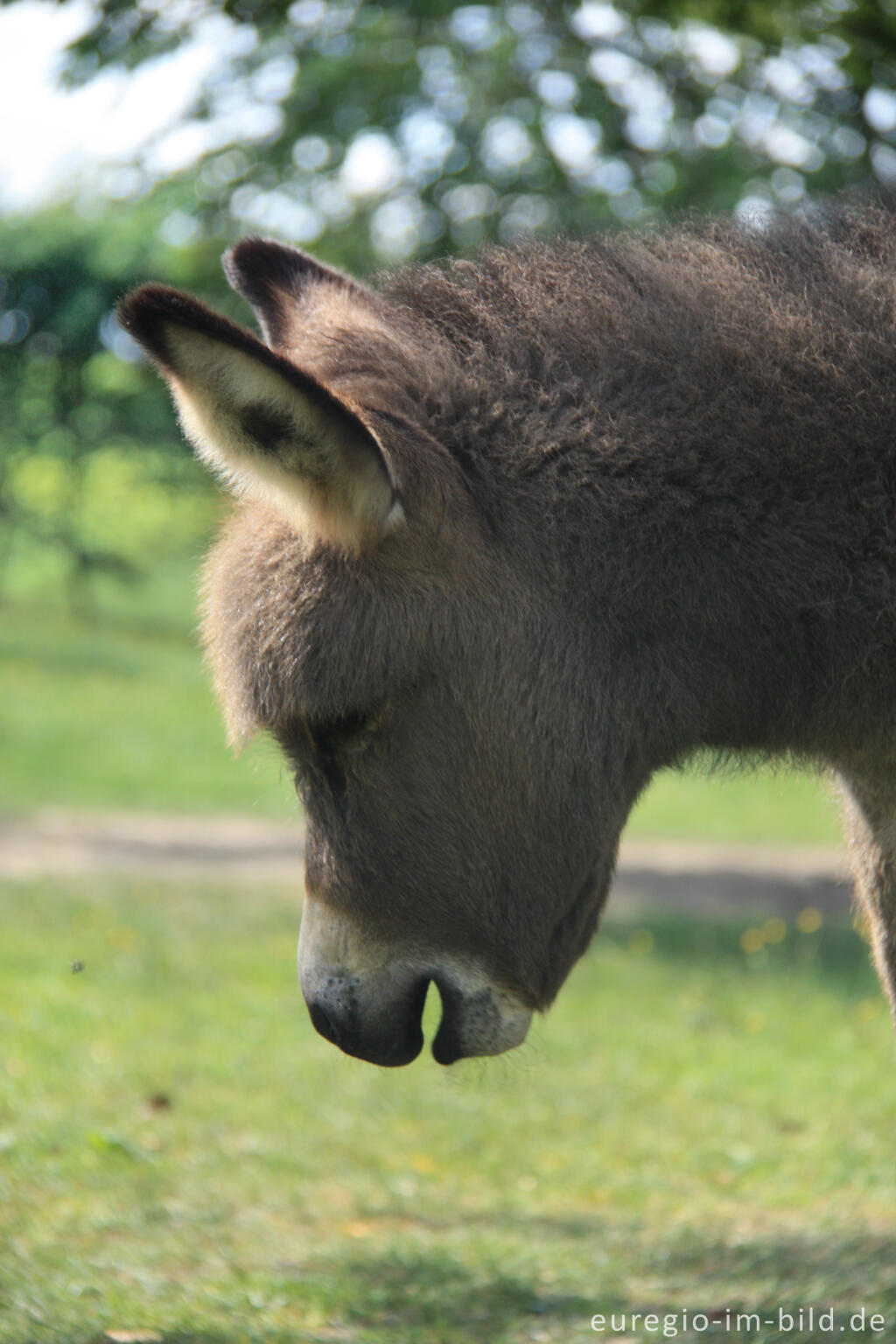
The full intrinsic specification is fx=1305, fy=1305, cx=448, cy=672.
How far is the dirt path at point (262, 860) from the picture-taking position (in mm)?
9812

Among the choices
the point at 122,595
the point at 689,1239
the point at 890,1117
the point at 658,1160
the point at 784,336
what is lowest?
the point at 122,595

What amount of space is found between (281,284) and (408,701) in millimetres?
1164

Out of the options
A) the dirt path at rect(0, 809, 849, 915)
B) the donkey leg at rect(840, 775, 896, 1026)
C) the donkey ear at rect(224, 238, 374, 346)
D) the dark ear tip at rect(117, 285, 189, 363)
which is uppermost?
the dark ear tip at rect(117, 285, 189, 363)

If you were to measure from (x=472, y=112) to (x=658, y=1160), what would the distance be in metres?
7.09

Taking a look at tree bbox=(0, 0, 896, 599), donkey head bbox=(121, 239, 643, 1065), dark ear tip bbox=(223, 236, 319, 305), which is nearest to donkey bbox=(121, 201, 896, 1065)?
donkey head bbox=(121, 239, 643, 1065)

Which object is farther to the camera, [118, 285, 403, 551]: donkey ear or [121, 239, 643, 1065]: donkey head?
[121, 239, 643, 1065]: donkey head

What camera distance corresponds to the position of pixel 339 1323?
3363 mm

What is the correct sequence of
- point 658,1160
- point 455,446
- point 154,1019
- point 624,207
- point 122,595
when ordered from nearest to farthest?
point 455,446
point 658,1160
point 154,1019
point 624,207
point 122,595

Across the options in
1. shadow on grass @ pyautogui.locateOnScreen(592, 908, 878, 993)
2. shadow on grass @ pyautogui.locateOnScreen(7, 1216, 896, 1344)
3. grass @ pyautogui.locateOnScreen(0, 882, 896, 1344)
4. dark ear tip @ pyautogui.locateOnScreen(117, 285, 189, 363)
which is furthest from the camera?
shadow on grass @ pyautogui.locateOnScreen(592, 908, 878, 993)

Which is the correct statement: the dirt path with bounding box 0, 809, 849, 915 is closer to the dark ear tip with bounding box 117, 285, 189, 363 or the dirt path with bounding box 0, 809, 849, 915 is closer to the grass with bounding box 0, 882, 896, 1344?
the grass with bounding box 0, 882, 896, 1344

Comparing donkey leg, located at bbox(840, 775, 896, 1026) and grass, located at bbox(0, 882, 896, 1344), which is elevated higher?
donkey leg, located at bbox(840, 775, 896, 1026)

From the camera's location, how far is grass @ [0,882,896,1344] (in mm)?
3473

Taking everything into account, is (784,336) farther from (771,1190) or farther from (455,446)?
(771,1190)

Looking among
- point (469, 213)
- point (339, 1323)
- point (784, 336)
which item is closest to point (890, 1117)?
point (339, 1323)
